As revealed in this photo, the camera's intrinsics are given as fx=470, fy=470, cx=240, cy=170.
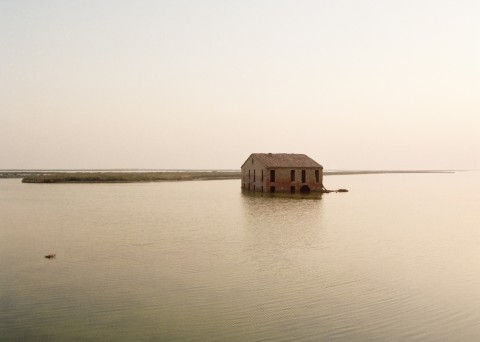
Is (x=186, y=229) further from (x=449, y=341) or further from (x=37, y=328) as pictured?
(x=449, y=341)

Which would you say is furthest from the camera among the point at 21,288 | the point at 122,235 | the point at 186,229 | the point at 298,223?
the point at 298,223

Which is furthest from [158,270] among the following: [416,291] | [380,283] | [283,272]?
[416,291]

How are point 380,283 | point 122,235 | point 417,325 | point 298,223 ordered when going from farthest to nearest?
1. point 298,223
2. point 122,235
3. point 380,283
4. point 417,325

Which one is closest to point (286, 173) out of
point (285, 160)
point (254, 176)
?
point (285, 160)

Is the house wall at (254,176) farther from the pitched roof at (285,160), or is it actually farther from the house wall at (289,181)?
the house wall at (289,181)

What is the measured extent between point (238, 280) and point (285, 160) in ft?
148

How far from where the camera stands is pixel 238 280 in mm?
15984

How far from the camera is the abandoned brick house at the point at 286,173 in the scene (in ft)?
194

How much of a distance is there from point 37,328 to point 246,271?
26.2 feet

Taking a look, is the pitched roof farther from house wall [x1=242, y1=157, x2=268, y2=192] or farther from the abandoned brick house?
house wall [x1=242, y1=157, x2=268, y2=192]

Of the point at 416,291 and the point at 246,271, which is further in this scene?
the point at 246,271

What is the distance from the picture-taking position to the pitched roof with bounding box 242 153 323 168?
5959 centimetres

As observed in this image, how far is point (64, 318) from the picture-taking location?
1184cm

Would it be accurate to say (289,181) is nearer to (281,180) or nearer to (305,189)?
(281,180)
